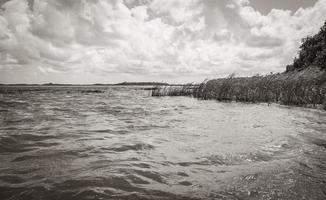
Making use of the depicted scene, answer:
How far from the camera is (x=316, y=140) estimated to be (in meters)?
6.95

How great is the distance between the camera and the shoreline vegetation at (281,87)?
1731 centimetres

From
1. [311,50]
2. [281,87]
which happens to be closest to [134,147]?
[281,87]

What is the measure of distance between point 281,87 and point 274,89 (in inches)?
32.8

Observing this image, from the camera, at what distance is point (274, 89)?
20.9 metres

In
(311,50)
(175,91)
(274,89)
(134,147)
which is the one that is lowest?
(134,147)

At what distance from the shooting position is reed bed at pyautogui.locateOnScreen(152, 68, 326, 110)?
56.0ft

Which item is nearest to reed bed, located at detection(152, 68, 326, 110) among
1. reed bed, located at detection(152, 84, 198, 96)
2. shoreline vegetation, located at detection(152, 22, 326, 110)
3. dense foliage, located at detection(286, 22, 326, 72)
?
shoreline vegetation, located at detection(152, 22, 326, 110)

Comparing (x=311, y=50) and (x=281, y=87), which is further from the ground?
(x=311, y=50)

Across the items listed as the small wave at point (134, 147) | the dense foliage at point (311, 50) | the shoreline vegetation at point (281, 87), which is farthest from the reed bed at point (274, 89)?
the small wave at point (134, 147)

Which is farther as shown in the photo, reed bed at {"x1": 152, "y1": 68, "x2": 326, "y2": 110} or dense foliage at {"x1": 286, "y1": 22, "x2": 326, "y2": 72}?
dense foliage at {"x1": 286, "y1": 22, "x2": 326, "y2": 72}

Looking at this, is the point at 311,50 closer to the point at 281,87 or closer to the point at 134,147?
the point at 281,87

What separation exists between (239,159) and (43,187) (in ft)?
12.4

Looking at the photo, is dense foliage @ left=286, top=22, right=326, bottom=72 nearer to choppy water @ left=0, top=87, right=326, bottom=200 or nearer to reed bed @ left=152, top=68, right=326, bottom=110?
reed bed @ left=152, top=68, right=326, bottom=110

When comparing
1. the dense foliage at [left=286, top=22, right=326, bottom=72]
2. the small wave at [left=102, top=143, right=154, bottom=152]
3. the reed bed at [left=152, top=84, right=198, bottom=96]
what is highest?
the dense foliage at [left=286, top=22, right=326, bottom=72]
